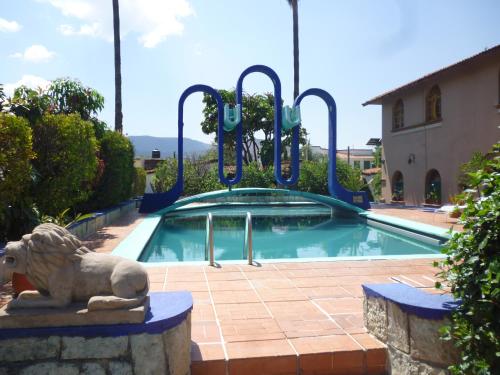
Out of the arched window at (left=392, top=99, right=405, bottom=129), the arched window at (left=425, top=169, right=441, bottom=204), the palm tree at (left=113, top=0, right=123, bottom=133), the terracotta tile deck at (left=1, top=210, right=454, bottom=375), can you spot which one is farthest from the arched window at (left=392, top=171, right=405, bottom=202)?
the terracotta tile deck at (left=1, top=210, right=454, bottom=375)

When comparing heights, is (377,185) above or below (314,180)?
below

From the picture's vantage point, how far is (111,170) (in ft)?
44.9

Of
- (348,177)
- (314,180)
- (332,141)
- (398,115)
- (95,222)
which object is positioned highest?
(398,115)

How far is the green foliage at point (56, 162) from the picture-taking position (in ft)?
29.1

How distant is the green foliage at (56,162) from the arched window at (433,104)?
15.0 m

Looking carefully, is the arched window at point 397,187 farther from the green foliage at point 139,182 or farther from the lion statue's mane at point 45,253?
the lion statue's mane at point 45,253

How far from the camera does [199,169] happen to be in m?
22.7

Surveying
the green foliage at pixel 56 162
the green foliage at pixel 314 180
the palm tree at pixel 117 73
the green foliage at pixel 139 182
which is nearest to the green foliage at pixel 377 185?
the green foliage at pixel 314 180

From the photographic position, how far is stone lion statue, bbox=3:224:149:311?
274 cm

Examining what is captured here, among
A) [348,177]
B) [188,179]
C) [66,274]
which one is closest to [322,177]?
[348,177]

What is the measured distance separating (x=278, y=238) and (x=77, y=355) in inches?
358

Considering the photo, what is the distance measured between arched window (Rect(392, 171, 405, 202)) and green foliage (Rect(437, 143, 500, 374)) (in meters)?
19.4

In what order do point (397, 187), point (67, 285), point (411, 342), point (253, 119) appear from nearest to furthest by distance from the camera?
point (67, 285) → point (411, 342) → point (397, 187) → point (253, 119)

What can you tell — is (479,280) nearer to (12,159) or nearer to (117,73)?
(12,159)
